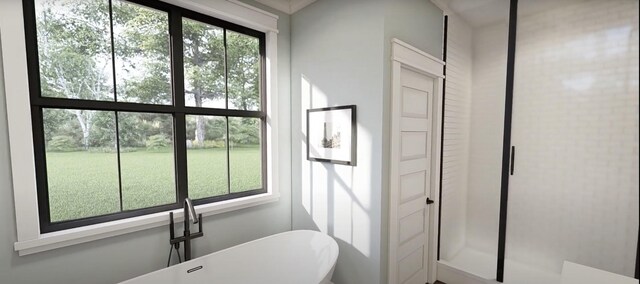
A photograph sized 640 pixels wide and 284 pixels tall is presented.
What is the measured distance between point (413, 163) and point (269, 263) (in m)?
1.42

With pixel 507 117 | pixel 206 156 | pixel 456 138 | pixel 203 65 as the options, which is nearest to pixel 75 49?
pixel 203 65

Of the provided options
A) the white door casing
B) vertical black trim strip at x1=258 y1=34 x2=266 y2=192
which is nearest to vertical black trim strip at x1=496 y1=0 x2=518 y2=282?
the white door casing

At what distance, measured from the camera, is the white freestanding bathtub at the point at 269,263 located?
1.57 m

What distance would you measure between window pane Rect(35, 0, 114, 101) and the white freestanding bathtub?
1219 mm

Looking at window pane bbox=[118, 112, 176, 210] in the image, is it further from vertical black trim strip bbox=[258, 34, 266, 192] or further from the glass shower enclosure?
the glass shower enclosure

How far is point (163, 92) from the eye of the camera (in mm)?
1733

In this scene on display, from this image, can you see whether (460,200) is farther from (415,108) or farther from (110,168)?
(110,168)

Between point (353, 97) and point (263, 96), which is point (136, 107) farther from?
point (353, 97)

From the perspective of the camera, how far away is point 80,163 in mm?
1484

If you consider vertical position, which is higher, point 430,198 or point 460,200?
point 430,198

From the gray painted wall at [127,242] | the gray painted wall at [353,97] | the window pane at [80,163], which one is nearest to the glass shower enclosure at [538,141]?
the gray painted wall at [353,97]

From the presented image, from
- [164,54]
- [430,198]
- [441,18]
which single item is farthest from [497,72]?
[164,54]

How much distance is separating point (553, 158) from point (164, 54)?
3.51 metres

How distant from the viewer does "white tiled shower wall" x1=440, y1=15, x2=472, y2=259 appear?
2502mm
